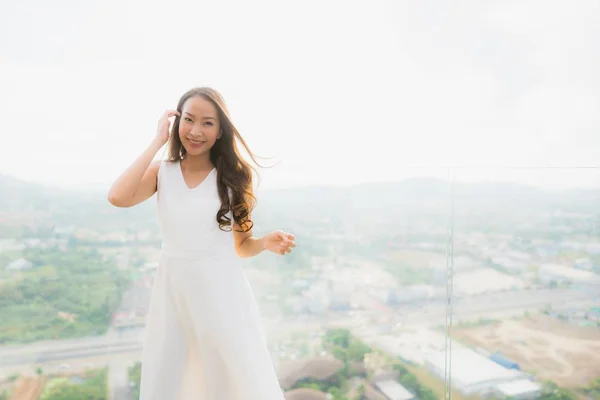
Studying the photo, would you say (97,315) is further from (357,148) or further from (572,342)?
(572,342)

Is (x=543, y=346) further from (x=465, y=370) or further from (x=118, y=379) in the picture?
(x=118, y=379)

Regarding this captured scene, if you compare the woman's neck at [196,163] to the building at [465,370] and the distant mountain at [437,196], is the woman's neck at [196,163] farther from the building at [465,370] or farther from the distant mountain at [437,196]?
the building at [465,370]

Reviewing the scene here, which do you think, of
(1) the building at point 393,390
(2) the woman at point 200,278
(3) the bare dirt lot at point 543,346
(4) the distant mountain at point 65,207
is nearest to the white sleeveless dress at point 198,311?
(2) the woman at point 200,278

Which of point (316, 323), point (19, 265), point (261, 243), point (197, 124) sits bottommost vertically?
point (316, 323)

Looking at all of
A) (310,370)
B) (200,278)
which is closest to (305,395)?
(310,370)

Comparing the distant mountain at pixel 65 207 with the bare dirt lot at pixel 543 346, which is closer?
the distant mountain at pixel 65 207

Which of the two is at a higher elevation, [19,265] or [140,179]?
[140,179]

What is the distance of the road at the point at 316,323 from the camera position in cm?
181

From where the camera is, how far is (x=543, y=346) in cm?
220

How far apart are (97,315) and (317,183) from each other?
39.1 inches

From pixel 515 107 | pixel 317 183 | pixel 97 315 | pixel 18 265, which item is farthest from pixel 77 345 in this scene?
pixel 515 107

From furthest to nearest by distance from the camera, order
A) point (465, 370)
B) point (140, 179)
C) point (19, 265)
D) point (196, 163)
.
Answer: point (465, 370), point (19, 265), point (196, 163), point (140, 179)

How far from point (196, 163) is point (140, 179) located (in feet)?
0.66

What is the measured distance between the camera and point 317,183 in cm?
202
